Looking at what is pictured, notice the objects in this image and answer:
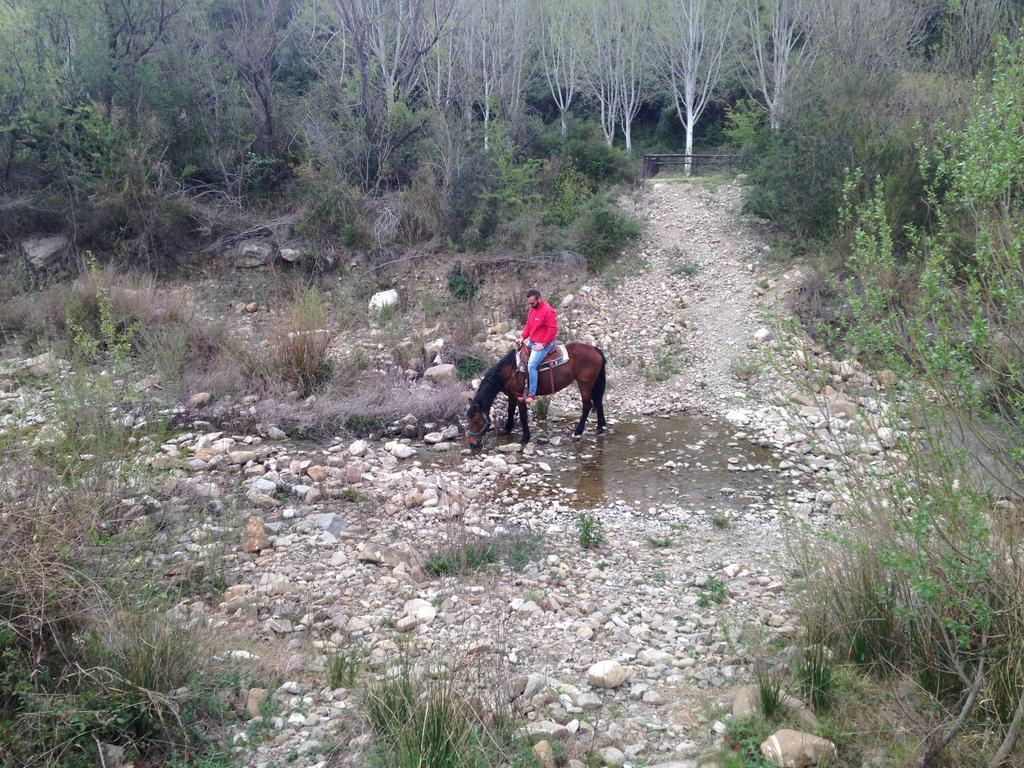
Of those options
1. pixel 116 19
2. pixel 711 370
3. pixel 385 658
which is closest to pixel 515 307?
pixel 711 370

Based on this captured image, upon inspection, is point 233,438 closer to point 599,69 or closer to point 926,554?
point 926,554

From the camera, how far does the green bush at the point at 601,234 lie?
18219 mm

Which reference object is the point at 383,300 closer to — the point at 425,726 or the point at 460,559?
the point at 460,559

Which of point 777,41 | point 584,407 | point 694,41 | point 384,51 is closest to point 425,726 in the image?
point 584,407

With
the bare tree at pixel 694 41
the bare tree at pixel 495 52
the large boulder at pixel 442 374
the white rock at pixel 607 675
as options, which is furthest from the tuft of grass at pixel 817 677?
the bare tree at pixel 694 41

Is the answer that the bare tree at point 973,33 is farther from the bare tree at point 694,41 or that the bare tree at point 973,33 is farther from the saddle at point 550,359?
the saddle at point 550,359

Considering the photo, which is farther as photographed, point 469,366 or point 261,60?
point 261,60

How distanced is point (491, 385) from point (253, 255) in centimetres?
1132

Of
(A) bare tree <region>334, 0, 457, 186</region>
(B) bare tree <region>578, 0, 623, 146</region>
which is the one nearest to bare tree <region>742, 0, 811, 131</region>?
(B) bare tree <region>578, 0, 623, 146</region>

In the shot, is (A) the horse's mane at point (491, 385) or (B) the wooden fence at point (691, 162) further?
(B) the wooden fence at point (691, 162)

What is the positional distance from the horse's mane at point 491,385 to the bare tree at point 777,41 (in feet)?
55.4

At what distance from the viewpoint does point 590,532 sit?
293 inches

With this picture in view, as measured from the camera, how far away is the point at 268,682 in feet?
15.2

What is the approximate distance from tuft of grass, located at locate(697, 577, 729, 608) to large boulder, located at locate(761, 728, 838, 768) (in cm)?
213
